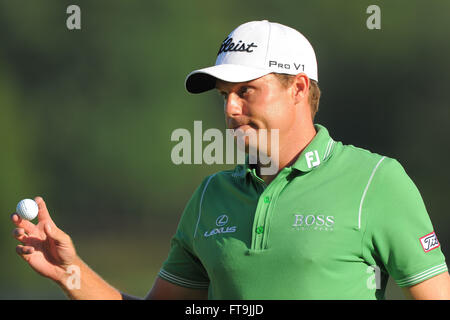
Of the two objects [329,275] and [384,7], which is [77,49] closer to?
[384,7]

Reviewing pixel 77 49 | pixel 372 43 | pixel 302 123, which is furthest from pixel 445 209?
pixel 302 123

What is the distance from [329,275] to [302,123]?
547 mm

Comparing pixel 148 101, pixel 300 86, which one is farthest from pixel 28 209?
pixel 148 101

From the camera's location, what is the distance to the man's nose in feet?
8.60

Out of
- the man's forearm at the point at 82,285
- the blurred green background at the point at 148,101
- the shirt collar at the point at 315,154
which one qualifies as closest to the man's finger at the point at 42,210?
the man's forearm at the point at 82,285

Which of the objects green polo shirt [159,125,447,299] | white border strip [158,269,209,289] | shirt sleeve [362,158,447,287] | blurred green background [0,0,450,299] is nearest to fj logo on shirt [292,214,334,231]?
green polo shirt [159,125,447,299]

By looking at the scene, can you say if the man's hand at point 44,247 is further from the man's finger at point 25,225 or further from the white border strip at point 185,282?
the white border strip at point 185,282

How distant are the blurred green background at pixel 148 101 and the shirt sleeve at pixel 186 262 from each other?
752 centimetres

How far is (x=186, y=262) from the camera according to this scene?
9.23 ft

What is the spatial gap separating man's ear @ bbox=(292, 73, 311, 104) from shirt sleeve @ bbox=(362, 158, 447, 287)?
0.44 m

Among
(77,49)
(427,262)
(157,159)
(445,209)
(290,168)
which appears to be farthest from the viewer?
(77,49)

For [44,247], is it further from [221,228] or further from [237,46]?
[237,46]

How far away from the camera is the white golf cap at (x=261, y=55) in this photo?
264 centimetres

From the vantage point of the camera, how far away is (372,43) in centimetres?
1207
